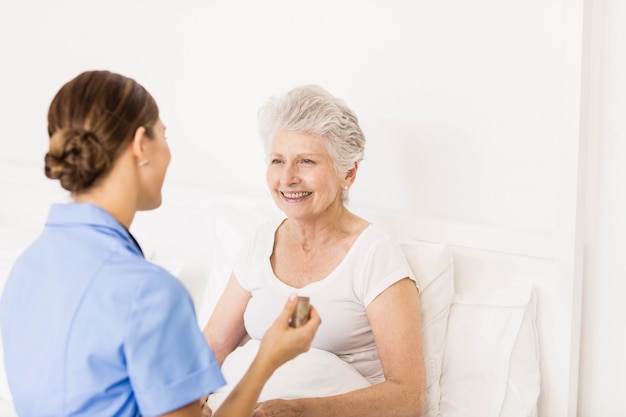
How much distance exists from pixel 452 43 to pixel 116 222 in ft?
3.84

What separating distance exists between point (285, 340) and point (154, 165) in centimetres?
35

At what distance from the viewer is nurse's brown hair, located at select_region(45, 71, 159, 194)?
1.23 meters

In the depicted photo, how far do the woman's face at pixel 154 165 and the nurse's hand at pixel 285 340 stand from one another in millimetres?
285

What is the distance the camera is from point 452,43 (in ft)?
6.94

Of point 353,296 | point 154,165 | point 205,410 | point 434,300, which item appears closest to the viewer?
point 154,165

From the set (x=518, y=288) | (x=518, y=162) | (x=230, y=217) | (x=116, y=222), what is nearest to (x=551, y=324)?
(x=518, y=288)

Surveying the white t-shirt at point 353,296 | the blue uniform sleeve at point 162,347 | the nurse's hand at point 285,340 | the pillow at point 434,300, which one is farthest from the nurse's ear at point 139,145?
the pillow at point 434,300

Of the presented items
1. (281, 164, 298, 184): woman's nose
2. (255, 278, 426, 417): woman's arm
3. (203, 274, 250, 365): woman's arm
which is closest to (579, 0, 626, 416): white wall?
(255, 278, 426, 417): woman's arm

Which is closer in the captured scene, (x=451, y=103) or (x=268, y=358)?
(x=268, y=358)

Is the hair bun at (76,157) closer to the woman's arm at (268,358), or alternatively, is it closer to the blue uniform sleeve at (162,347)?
the blue uniform sleeve at (162,347)

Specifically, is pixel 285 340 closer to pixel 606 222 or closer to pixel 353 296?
pixel 353 296

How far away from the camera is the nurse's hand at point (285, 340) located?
1.33 meters

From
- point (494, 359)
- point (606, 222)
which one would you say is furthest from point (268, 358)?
point (606, 222)

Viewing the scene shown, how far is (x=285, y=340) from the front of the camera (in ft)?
4.38
